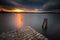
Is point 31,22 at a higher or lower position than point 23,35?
higher

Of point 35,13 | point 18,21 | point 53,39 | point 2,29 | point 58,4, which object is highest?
point 58,4

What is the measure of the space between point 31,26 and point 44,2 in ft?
1.39

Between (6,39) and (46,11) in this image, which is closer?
(6,39)

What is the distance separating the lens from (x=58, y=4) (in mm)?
1521

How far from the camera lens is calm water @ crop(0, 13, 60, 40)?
4.81 feet

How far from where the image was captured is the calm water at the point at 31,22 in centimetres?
146

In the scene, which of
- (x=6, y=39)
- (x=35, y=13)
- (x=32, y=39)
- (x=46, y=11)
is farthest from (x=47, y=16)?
(x=6, y=39)

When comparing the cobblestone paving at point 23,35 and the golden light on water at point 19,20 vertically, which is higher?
the golden light on water at point 19,20

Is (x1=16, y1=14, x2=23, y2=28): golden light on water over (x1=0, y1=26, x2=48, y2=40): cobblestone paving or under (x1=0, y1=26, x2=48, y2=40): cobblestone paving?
over

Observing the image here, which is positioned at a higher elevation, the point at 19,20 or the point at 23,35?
the point at 19,20

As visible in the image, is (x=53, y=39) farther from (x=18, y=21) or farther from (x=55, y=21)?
(x=18, y=21)

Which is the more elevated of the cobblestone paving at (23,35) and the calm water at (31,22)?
the calm water at (31,22)

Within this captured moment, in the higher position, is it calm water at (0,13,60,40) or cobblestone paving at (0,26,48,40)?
calm water at (0,13,60,40)

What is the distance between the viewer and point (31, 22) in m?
1.51
